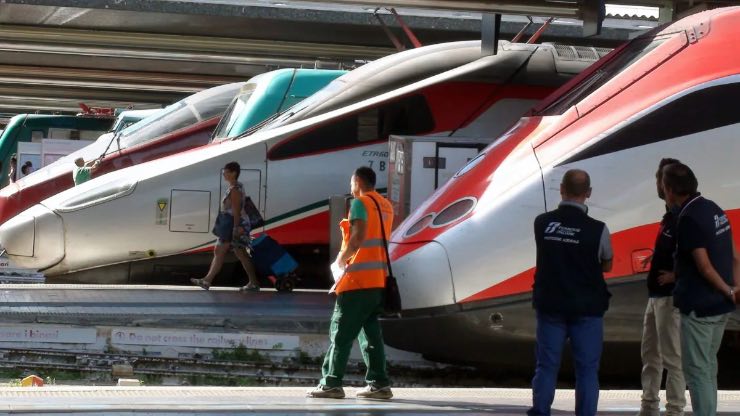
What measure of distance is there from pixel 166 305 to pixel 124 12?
12.8m

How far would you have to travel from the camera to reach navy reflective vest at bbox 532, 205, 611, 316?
24.0 feet

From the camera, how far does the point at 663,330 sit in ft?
25.4

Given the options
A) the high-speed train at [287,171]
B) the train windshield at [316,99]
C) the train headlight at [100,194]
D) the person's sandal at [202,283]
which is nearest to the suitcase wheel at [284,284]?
the high-speed train at [287,171]

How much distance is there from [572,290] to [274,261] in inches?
290

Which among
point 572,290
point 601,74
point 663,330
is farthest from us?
point 601,74

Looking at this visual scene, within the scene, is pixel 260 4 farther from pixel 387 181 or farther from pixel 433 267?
pixel 433 267

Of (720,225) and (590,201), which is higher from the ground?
(590,201)

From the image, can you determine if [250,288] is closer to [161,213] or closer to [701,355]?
[161,213]

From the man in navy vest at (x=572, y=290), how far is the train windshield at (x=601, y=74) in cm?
341

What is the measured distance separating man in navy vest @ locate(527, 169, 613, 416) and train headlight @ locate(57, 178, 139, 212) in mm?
7489

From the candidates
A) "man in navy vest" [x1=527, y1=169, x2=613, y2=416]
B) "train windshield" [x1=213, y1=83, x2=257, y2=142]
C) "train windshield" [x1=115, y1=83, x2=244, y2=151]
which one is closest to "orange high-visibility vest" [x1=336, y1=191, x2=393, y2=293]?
"man in navy vest" [x1=527, y1=169, x2=613, y2=416]

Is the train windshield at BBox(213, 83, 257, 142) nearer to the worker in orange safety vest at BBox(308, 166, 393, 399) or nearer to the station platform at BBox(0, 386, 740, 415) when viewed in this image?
the station platform at BBox(0, 386, 740, 415)

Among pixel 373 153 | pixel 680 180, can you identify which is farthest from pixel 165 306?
pixel 680 180

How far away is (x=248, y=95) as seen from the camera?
1587 centimetres
